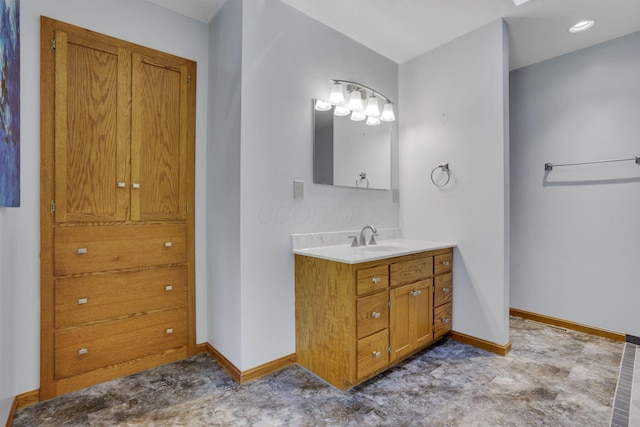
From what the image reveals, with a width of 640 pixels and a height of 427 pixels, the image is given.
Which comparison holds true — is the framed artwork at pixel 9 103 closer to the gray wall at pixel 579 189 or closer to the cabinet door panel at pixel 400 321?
the cabinet door panel at pixel 400 321

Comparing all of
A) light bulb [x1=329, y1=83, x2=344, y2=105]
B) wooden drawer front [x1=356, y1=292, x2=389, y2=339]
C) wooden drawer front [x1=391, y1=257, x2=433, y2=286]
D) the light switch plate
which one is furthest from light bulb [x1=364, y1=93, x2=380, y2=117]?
wooden drawer front [x1=356, y1=292, x2=389, y2=339]

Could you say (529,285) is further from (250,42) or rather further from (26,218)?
(26,218)

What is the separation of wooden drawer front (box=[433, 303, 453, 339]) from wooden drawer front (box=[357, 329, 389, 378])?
64 cm

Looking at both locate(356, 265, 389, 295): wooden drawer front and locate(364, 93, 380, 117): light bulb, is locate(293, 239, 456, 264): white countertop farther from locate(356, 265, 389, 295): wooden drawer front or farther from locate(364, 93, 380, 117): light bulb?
locate(364, 93, 380, 117): light bulb

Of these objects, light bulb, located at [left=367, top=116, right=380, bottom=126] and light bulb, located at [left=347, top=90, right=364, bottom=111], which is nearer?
Result: light bulb, located at [left=347, top=90, right=364, bottom=111]

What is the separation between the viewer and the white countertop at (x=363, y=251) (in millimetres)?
1844

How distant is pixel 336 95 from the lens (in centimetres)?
240

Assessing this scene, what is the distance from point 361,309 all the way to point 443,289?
104 cm

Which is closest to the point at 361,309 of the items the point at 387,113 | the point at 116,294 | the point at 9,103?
the point at 116,294

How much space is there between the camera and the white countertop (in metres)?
1.84

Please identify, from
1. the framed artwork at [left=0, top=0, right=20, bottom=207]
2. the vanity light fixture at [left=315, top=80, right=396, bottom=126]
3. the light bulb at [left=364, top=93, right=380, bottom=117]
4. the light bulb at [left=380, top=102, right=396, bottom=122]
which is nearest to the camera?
the framed artwork at [left=0, top=0, right=20, bottom=207]

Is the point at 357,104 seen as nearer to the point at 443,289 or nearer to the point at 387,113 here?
the point at 387,113

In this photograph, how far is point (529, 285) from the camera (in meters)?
3.03

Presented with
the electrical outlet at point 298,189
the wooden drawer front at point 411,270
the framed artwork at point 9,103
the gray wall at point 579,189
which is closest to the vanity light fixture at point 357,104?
the electrical outlet at point 298,189
